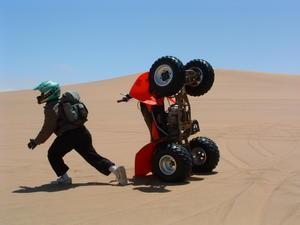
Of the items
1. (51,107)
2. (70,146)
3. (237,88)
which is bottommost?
(70,146)

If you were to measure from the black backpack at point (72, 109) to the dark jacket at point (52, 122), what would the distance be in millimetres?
80

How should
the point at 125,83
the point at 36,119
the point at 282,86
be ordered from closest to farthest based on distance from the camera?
1. the point at 36,119
2. the point at 282,86
3. the point at 125,83

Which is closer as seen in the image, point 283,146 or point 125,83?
point 283,146

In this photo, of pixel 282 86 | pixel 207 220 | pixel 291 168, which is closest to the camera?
pixel 207 220

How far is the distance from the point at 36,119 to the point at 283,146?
44.1ft

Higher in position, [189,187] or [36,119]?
[36,119]

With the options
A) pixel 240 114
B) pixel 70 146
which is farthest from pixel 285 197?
pixel 240 114

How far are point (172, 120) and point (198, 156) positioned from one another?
1113 mm

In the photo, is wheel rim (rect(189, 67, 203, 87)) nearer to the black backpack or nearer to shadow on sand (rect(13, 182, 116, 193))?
the black backpack

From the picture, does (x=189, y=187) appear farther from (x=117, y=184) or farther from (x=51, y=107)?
(x=51, y=107)

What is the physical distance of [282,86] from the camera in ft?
153

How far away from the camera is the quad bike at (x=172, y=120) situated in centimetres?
845

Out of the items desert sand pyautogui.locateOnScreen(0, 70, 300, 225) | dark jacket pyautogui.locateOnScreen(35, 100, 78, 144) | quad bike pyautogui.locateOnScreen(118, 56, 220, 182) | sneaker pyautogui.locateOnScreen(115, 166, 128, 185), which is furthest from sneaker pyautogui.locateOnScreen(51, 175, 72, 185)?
quad bike pyautogui.locateOnScreen(118, 56, 220, 182)

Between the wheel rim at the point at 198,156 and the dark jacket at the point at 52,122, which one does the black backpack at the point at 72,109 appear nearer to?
the dark jacket at the point at 52,122
